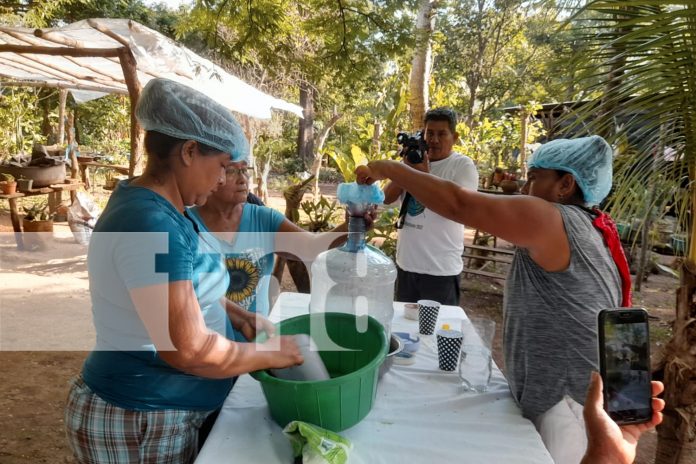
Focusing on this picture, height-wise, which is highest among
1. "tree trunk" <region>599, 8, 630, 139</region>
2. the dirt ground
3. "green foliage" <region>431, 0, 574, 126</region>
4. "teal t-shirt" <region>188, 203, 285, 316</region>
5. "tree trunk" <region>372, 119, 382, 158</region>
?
"green foliage" <region>431, 0, 574, 126</region>

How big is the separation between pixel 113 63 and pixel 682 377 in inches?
246

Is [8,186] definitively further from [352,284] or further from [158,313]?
[158,313]

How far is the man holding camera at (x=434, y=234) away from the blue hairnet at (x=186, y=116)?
5.88 ft

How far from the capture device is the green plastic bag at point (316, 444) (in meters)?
1.07

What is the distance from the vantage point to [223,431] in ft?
4.14

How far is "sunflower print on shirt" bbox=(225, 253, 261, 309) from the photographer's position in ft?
6.43

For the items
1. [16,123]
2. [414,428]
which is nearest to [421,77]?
[414,428]

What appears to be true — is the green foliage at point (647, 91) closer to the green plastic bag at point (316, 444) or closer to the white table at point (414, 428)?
the white table at point (414, 428)

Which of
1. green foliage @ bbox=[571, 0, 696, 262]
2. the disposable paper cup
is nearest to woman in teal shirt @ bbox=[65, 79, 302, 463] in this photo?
the disposable paper cup

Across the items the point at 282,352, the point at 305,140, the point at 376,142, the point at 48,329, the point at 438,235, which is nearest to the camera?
the point at 282,352

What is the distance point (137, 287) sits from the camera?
106 centimetres

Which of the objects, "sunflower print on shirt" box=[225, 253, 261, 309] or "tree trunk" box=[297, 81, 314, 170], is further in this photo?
"tree trunk" box=[297, 81, 314, 170]

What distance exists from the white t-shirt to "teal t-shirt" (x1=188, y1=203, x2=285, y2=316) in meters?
1.18

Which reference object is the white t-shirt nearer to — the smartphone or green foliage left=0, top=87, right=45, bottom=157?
the smartphone
